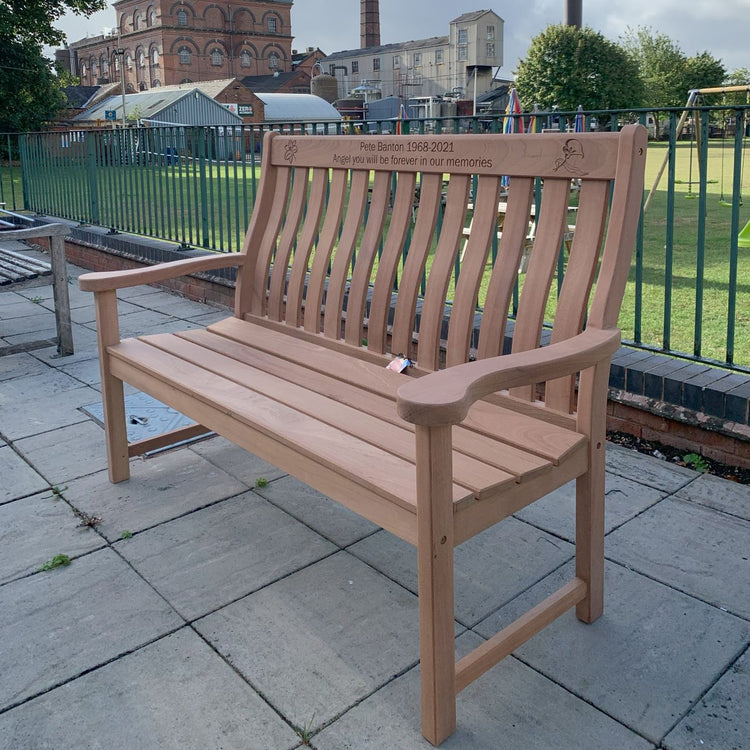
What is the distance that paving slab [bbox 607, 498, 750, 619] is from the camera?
2555 millimetres

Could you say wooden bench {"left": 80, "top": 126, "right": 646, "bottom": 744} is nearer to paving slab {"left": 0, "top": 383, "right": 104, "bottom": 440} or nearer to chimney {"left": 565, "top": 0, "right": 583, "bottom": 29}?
paving slab {"left": 0, "top": 383, "right": 104, "bottom": 440}

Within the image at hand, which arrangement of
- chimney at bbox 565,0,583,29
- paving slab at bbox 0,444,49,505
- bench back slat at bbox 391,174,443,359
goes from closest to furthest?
bench back slat at bbox 391,174,443,359
paving slab at bbox 0,444,49,505
chimney at bbox 565,0,583,29

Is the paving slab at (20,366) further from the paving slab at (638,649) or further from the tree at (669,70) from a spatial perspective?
the tree at (669,70)

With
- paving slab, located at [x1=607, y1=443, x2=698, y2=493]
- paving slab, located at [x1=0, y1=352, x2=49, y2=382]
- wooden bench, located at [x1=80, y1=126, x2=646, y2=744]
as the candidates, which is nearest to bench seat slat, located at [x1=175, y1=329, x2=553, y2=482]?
wooden bench, located at [x1=80, y1=126, x2=646, y2=744]

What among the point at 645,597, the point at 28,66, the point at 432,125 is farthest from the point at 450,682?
the point at 28,66

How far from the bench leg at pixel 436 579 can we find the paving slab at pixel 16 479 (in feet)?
6.77

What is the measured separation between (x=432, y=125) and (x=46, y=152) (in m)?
7.24

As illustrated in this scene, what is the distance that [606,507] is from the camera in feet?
10.3

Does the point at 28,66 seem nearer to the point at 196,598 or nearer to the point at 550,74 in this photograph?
the point at 196,598

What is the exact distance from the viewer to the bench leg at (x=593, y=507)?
2232 millimetres

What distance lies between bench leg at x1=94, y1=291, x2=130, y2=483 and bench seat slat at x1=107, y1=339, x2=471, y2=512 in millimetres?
51

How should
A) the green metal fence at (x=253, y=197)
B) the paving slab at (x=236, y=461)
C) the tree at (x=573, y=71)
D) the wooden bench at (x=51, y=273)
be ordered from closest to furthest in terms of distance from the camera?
the paving slab at (x=236, y=461) → the green metal fence at (x=253, y=197) → the wooden bench at (x=51, y=273) → the tree at (x=573, y=71)

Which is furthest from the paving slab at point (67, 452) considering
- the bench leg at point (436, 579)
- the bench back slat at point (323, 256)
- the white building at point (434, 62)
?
the white building at point (434, 62)


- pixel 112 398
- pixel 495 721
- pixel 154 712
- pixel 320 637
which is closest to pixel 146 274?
pixel 112 398
